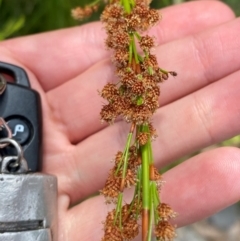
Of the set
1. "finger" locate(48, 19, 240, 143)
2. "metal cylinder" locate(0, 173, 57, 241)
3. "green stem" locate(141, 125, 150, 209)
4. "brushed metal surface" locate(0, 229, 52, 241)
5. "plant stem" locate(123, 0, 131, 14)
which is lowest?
"brushed metal surface" locate(0, 229, 52, 241)

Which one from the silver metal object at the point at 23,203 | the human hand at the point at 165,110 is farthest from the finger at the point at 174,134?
the silver metal object at the point at 23,203

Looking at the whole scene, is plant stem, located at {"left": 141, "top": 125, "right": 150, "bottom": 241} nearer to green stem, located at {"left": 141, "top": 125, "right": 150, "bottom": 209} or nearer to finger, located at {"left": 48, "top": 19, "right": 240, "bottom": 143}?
green stem, located at {"left": 141, "top": 125, "right": 150, "bottom": 209}

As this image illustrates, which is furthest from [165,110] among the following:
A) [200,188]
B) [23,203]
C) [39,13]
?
[39,13]

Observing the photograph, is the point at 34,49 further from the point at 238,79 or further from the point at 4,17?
the point at 238,79

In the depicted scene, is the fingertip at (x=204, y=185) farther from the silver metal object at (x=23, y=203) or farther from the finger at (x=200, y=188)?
the silver metal object at (x=23, y=203)

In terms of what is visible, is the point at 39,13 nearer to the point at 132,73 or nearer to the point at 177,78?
the point at 177,78

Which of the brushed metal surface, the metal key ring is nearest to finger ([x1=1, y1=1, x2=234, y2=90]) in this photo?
the metal key ring

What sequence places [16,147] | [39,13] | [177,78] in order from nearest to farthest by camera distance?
1. [16,147]
2. [177,78]
3. [39,13]
